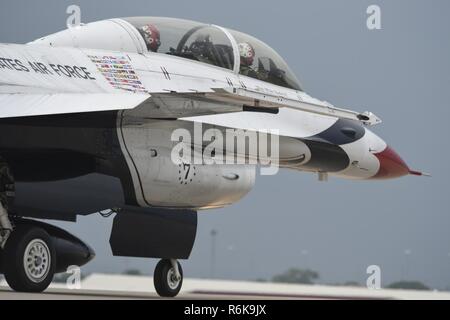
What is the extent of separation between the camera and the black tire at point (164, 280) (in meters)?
16.2

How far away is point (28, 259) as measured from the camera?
13.1 meters

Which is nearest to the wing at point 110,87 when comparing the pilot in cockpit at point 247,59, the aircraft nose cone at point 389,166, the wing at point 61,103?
the wing at point 61,103

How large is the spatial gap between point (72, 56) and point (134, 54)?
110cm

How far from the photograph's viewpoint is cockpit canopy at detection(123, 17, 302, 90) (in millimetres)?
14945

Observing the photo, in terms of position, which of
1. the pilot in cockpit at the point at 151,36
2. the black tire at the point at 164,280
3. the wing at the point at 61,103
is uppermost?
the pilot in cockpit at the point at 151,36

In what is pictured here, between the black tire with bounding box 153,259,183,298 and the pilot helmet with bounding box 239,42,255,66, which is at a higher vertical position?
the pilot helmet with bounding box 239,42,255,66

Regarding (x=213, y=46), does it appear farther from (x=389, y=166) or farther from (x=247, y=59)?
(x=389, y=166)

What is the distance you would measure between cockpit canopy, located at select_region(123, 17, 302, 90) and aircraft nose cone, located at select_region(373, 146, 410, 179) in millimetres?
2042

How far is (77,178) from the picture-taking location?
13.5m

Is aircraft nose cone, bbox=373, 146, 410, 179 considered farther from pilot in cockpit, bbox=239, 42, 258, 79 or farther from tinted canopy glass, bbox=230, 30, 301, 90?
pilot in cockpit, bbox=239, 42, 258, 79

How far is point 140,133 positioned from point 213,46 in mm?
2140

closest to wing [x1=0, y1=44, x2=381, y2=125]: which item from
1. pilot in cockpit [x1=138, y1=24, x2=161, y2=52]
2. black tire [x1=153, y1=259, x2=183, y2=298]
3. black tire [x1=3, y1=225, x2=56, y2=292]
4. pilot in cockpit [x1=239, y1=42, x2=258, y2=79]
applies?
pilot in cockpit [x1=138, y1=24, x2=161, y2=52]

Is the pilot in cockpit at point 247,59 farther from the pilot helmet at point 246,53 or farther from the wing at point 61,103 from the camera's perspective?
the wing at point 61,103

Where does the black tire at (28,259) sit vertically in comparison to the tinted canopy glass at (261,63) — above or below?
below
